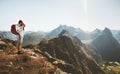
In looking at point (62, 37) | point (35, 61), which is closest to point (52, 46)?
point (62, 37)

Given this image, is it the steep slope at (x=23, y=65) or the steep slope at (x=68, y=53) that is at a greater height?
the steep slope at (x=23, y=65)

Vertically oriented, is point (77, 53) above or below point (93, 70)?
above

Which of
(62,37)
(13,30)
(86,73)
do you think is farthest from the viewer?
(62,37)

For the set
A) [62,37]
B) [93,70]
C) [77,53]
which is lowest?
[93,70]

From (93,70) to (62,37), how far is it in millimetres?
43602

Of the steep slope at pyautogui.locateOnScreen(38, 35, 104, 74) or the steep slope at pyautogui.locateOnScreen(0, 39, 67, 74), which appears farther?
the steep slope at pyautogui.locateOnScreen(38, 35, 104, 74)

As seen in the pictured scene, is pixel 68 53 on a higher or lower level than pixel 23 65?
lower

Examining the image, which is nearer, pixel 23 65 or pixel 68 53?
pixel 23 65

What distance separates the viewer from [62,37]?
625 ft

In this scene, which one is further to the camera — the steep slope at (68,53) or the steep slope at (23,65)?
the steep slope at (68,53)

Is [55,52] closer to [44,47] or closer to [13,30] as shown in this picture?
[44,47]

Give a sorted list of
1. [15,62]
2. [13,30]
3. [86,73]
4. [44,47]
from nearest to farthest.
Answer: [13,30] < [15,62] < [44,47] < [86,73]

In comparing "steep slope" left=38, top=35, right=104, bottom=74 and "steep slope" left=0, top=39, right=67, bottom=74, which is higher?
"steep slope" left=0, top=39, right=67, bottom=74

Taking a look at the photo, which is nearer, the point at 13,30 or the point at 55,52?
the point at 13,30
